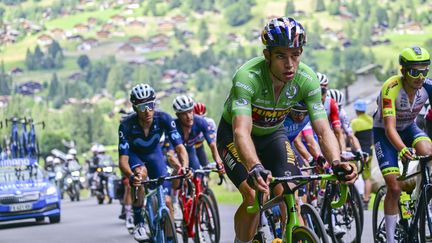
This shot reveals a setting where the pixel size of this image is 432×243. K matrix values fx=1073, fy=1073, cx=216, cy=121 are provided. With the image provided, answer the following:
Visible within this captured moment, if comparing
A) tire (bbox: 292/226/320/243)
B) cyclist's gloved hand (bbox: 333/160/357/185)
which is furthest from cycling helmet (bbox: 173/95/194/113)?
cyclist's gloved hand (bbox: 333/160/357/185)

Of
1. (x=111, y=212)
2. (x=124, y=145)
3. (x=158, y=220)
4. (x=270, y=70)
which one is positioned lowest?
(x=111, y=212)

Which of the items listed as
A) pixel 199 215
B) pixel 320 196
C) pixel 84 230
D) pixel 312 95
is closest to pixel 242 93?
pixel 312 95

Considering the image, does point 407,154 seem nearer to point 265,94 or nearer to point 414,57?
point 414,57

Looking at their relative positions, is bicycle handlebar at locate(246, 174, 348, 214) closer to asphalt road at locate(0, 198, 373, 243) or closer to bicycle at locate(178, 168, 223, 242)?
bicycle at locate(178, 168, 223, 242)

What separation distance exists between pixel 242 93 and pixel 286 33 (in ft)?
1.92

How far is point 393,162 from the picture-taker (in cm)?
961

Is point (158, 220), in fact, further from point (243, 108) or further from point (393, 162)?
point (243, 108)

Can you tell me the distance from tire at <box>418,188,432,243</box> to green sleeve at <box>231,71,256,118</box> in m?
1.88

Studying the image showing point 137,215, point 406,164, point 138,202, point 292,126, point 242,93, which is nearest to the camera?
point 242,93

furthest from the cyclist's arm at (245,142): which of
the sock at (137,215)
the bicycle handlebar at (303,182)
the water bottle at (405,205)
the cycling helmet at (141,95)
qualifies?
the sock at (137,215)

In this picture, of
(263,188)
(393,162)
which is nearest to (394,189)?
(393,162)

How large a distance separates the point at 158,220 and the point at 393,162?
8.00ft

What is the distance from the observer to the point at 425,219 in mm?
8555

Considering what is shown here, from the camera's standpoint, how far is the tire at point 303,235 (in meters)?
6.49
